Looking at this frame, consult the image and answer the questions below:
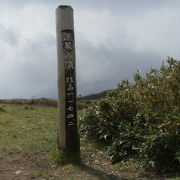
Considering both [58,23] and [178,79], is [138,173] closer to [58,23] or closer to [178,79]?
[178,79]

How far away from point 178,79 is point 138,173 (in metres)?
2.12

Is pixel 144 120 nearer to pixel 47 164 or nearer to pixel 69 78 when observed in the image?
pixel 69 78

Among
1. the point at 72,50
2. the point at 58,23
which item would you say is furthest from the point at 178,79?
the point at 58,23

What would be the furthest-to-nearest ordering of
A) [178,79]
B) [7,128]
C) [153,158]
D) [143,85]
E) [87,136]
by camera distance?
[7,128] → [87,136] → [143,85] → [178,79] → [153,158]

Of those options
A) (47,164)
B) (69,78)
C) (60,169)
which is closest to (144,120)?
(69,78)

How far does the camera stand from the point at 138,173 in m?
6.99

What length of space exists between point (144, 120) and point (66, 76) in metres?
2.06

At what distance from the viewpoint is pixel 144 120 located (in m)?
8.20

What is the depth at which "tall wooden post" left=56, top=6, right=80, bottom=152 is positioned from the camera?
7.80m

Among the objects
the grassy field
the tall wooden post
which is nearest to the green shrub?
the grassy field

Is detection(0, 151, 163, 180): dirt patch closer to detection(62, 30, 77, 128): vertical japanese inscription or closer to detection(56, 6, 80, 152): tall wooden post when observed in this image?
detection(56, 6, 80, 152): tall wooden post

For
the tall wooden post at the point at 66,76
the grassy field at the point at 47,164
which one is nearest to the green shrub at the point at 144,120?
the grassy field at the point at 47,164

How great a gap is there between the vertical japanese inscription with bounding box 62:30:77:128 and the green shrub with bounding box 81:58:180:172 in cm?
123

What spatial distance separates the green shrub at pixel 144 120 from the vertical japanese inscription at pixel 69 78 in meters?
1.23
